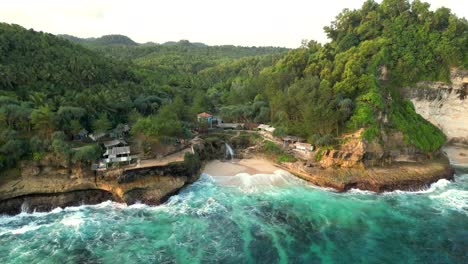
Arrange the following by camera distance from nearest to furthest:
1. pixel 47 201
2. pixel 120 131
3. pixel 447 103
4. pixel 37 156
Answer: pixel 47 201, pixel 37 156, pixel 120 131, pixel 447 103

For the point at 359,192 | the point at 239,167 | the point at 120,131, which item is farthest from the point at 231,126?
the point at 359,192

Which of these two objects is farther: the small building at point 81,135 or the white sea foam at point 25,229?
the small building at point 81,135

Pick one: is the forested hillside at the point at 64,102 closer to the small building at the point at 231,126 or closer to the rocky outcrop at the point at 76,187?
the rocky outcrop at the point at 76,187

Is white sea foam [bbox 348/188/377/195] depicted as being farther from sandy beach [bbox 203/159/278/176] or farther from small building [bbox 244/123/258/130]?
small building [bbox 244/123/258/130]

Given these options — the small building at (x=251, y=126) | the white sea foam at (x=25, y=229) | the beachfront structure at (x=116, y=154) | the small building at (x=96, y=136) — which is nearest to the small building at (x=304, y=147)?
the small building at (x=251, y=126)

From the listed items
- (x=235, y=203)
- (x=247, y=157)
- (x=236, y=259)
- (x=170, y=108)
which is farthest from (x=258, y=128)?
(x=236, y=259)

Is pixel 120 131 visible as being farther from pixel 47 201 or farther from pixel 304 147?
pixel 304 147
